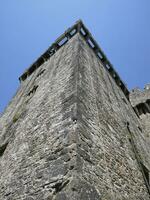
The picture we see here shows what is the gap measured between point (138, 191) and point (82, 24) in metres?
7.92

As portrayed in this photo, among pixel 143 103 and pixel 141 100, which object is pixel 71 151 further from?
pixel 141 100

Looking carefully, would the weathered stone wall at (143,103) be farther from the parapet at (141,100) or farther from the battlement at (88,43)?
the battlement at (88,43)

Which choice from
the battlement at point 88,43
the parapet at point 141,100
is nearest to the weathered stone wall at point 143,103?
the parapet at point 141,100

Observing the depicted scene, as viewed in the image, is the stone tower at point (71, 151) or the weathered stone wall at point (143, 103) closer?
the stone tower at point (71, 151)

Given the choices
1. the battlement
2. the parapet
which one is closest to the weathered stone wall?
the parapet

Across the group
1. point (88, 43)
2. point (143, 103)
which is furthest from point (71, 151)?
point (143, 103)

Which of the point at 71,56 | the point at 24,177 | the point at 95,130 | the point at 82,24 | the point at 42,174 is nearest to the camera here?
the point at 42,174

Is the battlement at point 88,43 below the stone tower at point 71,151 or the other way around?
the other way around

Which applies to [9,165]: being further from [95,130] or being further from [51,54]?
[51,54]

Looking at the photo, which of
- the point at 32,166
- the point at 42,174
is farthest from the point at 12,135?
the point at 42,174

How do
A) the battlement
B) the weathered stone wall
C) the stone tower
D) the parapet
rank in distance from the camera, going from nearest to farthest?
the stone tower < the battlement < the weathered stone wall < the parapet

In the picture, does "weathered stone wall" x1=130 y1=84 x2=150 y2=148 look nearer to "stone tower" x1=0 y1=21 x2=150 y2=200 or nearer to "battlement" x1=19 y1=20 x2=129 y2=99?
"battlement" x1=19 y1=20 x2=129 y2=99

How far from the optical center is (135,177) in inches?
218

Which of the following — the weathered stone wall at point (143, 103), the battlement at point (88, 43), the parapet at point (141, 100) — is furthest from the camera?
the parapet at point (141, 100)
